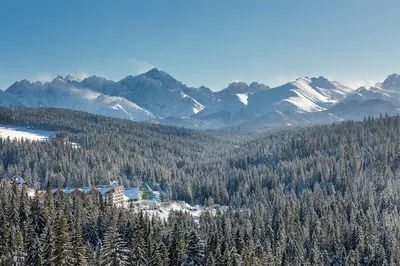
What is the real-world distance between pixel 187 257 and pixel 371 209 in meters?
88.3

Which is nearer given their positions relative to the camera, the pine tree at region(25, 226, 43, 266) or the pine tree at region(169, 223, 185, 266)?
the pine tree at region(25, 226, 43, 266)

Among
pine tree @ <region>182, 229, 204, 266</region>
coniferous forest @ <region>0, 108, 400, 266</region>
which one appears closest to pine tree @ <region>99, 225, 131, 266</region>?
coniferous forest @ <region>0, 108, 400, 266</region>

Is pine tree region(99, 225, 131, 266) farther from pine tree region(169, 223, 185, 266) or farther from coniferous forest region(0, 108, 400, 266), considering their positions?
pine tree region(169, 223, 185, 266)

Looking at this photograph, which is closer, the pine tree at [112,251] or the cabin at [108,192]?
the pine tree at [112,251]

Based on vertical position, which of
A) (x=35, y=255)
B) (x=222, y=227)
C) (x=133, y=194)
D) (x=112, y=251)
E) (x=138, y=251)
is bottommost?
(x=133, y=194)

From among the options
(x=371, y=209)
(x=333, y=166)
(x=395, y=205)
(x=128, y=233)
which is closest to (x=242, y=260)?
(x=128, y=233)

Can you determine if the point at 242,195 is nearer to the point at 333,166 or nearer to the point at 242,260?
the point at 333,166

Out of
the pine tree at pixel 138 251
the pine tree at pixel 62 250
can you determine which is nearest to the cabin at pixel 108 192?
the pine tree at pixel 138 251

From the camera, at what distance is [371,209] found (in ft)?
462

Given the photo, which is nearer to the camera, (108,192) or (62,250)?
(62,250)

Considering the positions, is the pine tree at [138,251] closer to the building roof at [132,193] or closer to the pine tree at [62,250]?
the pine tree at [62,250]

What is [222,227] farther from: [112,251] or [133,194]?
[112,251]

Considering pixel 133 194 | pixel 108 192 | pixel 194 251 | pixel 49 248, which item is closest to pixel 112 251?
pixel 49 248

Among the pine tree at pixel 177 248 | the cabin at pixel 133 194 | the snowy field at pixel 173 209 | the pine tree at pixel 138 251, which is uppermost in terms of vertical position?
the pine tree at pixel 138 251
